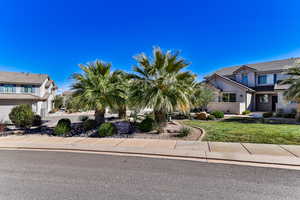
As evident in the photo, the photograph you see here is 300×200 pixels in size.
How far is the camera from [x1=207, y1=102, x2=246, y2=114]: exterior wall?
19.6m

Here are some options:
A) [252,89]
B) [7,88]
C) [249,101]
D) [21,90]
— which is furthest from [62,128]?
[252,89]

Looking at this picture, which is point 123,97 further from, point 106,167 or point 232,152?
point 232,152

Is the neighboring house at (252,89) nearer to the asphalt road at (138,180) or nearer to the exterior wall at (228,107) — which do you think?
the exterior wall at (228,107)

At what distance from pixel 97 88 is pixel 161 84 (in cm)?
410

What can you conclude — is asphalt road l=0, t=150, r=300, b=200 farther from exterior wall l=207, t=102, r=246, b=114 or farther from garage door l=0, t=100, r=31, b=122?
garage door l=0, t=100, r=31, b=122

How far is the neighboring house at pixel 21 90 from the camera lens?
1839 cm

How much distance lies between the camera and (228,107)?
67.0 ft

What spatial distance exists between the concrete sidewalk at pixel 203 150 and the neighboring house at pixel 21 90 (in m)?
14.1

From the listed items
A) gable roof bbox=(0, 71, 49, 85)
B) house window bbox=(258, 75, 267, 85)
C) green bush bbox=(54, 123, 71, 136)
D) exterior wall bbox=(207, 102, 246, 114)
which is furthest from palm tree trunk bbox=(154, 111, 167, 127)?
gable roof bbox=(0, 71, 49, 85)

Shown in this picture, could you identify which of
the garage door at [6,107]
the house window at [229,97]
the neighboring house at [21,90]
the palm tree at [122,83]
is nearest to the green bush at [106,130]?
the palm tree at [122,83]

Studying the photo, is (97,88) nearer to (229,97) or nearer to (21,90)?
(229,97)

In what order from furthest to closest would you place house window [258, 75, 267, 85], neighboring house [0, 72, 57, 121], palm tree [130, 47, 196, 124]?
house window [258, 75, 267, 85] → neighboring house [0, 72, 57, 121] → palm tree [130, 47, 196, 124]

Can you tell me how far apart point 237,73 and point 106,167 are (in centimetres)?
2514

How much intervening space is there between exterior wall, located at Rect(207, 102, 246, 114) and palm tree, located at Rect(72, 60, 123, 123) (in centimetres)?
1518
